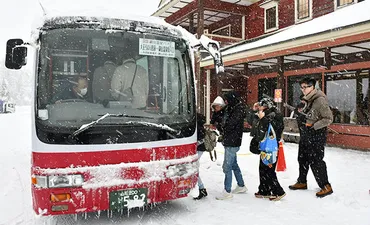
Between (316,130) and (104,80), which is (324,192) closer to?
(316,130)

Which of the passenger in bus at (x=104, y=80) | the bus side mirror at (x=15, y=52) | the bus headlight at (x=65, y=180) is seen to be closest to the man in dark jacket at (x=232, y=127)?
the passenger in bus at (x=104, y=80)

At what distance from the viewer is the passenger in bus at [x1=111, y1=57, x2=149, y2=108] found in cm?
369

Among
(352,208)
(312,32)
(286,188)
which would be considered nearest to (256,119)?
(286,188)

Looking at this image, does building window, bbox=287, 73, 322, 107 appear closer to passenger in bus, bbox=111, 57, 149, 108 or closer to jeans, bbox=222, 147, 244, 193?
jeans, bbox=222, 147, 244, 193

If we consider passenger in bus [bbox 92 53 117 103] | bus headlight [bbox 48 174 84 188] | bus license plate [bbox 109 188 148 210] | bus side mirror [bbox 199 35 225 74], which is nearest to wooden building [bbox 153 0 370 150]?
bus side mirror [bbox 199 35 225 74]

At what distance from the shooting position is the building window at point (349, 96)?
10.2 meters

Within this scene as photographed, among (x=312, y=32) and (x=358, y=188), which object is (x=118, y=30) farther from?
(x=312, y=32)

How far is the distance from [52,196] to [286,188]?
388 cm

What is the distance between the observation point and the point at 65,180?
3.26m

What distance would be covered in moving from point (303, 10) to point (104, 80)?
45.7ft

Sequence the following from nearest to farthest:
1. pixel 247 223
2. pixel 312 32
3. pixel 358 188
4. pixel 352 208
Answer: pixel 247 223 < pixel 352 208 < pixel 358 188 < pixel 312 32

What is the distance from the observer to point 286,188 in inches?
213

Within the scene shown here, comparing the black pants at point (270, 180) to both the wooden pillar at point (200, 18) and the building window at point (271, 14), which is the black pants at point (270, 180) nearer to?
the wooden pillar at point (200, 18)

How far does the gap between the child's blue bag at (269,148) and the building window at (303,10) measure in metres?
11.9
